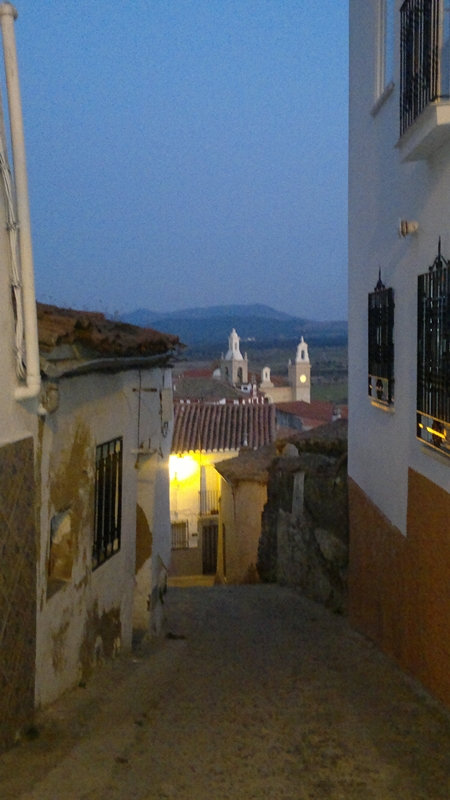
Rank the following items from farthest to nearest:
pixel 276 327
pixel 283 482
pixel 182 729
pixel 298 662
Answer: pixel 276 327 < pixel 283 482 < pixel 298 662 < pixel 182 729

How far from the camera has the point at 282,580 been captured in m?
14.1

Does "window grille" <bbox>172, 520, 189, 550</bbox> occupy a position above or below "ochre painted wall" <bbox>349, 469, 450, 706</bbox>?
below

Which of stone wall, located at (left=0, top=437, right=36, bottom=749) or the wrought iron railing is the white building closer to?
stone wall, located at (left=0, top=437, right=36, bottom=749)

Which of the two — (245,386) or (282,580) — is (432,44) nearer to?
(282,580)

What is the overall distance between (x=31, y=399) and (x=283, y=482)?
9326mm

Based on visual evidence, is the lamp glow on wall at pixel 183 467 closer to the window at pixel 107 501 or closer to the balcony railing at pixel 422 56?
the window at pixel 107 501

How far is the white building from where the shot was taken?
582 cm

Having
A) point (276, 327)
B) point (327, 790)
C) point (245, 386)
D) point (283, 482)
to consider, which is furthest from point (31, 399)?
point (276, 327)

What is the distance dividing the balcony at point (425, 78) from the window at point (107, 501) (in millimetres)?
4100

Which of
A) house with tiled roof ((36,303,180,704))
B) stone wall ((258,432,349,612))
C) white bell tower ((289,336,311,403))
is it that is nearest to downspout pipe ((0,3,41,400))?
house with tiled roof ((36,303,180,704))

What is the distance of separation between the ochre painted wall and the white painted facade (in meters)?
0.24

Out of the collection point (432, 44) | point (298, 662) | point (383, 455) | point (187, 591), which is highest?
point (432, 44)

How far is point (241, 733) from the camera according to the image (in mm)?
5617

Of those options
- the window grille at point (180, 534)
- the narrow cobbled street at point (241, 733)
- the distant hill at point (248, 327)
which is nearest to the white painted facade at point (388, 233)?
the narrow cobbled street at point (241, 733)
